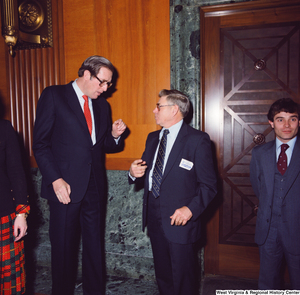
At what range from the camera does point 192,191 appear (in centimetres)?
202

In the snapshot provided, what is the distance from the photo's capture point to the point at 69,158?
85.0 inches

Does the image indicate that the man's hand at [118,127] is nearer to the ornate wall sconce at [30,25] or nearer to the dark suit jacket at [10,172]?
the dark suit jacket at [10,172]

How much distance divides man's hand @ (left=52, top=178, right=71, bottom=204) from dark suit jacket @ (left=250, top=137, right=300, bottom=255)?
157cm

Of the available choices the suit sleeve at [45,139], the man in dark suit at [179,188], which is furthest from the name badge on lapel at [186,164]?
the suit sleeve at [45,139]

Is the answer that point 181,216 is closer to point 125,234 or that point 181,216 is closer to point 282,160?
point 282,160

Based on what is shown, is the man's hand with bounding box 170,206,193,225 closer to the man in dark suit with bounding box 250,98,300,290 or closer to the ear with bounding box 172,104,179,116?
the man in dark suit with bounding box 250,98,300,290

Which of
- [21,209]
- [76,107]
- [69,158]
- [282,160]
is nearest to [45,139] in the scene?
[69,158]

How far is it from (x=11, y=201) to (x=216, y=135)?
212 cm

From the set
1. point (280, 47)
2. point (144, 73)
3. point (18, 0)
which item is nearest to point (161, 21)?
point (144, 73)

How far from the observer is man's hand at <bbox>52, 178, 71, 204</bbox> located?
203 centimetres

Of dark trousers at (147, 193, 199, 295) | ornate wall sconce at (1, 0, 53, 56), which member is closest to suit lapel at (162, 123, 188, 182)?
dark trousers at (147, 193, 199, 295)

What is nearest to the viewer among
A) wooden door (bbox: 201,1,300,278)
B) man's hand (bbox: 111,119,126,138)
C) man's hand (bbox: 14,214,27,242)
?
man's hand (bbox: 14,214,27,242)

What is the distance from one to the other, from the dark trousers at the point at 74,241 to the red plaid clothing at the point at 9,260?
1.40ft

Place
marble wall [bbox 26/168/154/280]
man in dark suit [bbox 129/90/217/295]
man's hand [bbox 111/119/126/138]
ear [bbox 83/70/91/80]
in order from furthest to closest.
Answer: marble wall [bbox 26/168/154/280] → man's hand [bbox 111/119/126/138] → ear [bbox 83/70/91/80] → man in dark suit [bbox 129/90/217/295]
